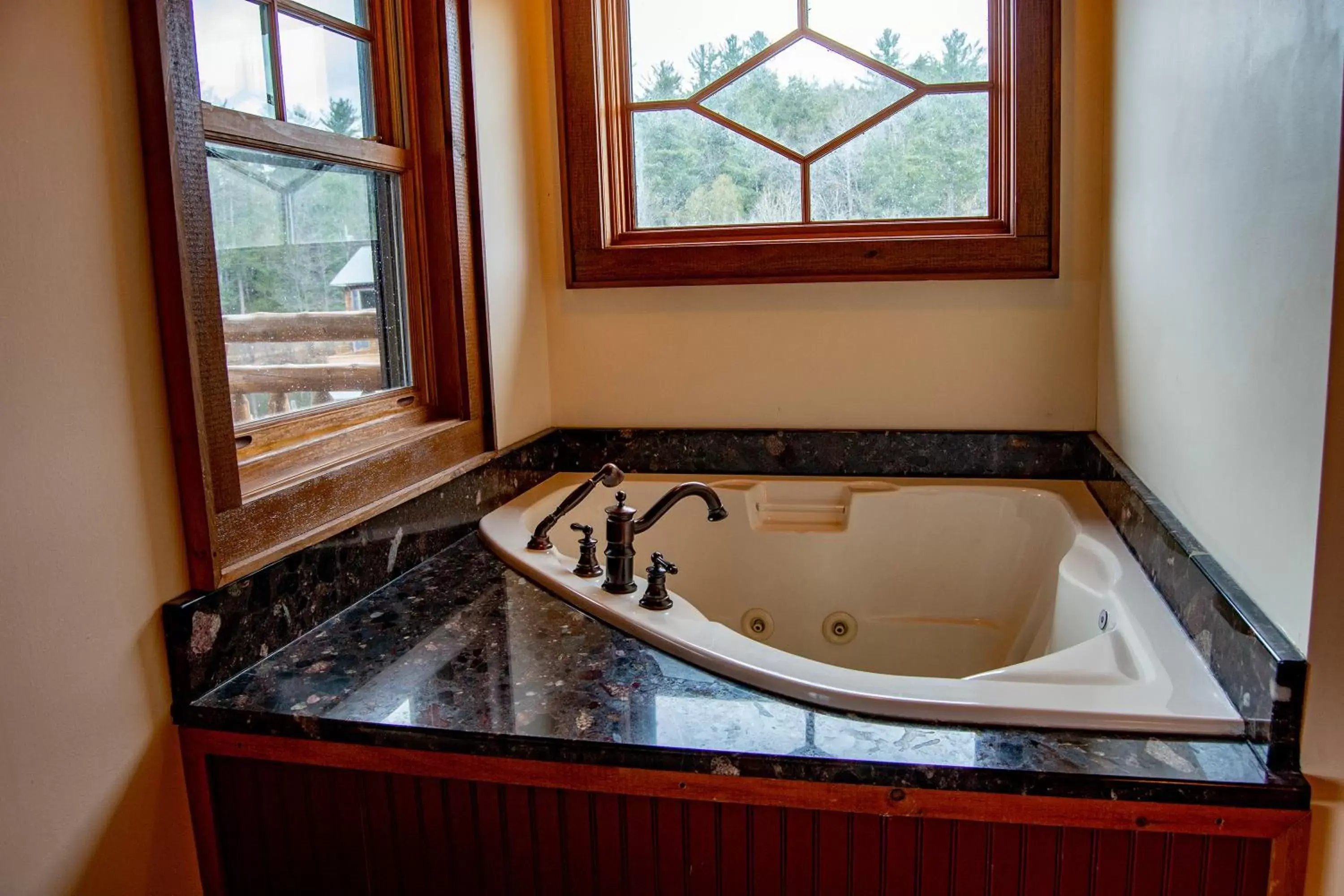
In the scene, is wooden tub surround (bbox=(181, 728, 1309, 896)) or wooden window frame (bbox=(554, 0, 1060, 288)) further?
wooden window frame (bbox=(554, 0, 1060, 288))

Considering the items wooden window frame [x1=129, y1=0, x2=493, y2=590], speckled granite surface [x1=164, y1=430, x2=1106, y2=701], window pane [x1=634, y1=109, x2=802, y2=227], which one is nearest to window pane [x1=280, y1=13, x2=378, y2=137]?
wooden window frame [x1=129, y1=0, x2=493, y2=590]

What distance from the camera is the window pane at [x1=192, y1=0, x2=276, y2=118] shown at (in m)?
1.19

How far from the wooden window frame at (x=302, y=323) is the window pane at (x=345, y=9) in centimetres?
1

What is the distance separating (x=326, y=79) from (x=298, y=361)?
449mm

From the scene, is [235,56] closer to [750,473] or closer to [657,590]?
[657,590]

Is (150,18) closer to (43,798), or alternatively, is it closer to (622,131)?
(43,798)

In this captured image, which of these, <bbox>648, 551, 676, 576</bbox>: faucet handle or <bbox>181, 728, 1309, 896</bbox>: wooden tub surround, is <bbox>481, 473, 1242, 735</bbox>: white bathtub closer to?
<bbox>648, 551, 676, 576</bbox>: faucet handle

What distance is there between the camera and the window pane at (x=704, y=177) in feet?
6.89

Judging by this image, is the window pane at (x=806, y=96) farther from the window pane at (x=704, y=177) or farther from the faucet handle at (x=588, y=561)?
the faucet handle at (x=588, y=561)

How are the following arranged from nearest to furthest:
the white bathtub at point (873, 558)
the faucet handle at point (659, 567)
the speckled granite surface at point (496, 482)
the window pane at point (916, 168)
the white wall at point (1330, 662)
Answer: the white wall at point (1330, 662), the speckled granite surface at point (496, 482), the faucet handle at point (659, 567), the white bathtub at point (873, 558), the window pane at point (916, 168)

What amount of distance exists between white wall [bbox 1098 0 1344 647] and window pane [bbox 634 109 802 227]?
2.41 ft

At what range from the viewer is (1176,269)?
1343 mm

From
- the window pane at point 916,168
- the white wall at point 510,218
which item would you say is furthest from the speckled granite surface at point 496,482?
the window pane at point 916,168

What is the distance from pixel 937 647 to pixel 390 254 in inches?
51.5
